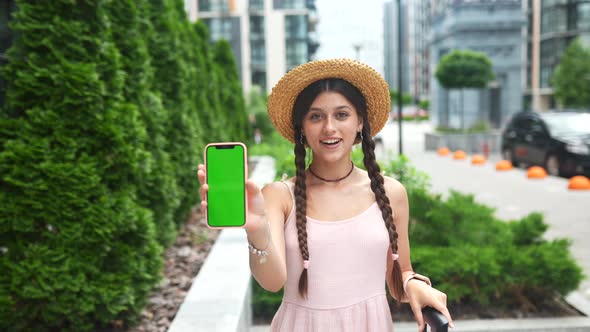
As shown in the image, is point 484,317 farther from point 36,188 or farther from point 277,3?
point 277,3

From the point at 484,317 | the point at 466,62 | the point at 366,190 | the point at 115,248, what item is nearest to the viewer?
the point at 366,190

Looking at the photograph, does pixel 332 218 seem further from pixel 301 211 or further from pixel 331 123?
pixel 331 123

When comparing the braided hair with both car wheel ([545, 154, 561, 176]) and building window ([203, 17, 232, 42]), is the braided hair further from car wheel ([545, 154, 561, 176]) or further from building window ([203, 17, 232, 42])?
building window ([203, 17, 232, 42])

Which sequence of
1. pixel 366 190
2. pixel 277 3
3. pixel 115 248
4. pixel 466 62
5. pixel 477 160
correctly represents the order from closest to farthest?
pixel 366 190 < pixel 115 248 < pixel 477 160 < pixel 466 62 < pixel 277 3

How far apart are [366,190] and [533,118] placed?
14.3 meters

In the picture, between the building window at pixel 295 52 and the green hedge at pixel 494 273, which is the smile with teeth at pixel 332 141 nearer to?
the green hedge at pixel 494 273

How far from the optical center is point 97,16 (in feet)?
12.8

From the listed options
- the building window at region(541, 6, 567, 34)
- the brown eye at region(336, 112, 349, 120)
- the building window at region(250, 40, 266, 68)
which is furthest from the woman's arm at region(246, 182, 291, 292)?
the building window at region(250, 40, 266, 68)

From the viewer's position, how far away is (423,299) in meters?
1.94

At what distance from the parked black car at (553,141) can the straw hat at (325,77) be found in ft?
40.3

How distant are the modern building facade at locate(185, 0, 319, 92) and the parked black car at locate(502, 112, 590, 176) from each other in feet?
117

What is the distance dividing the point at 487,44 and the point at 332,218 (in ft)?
119

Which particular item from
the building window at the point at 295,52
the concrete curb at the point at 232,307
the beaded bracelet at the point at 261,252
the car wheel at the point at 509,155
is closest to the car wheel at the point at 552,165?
the car wheel at the point at 509,155

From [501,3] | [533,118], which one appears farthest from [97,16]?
[501,3]
